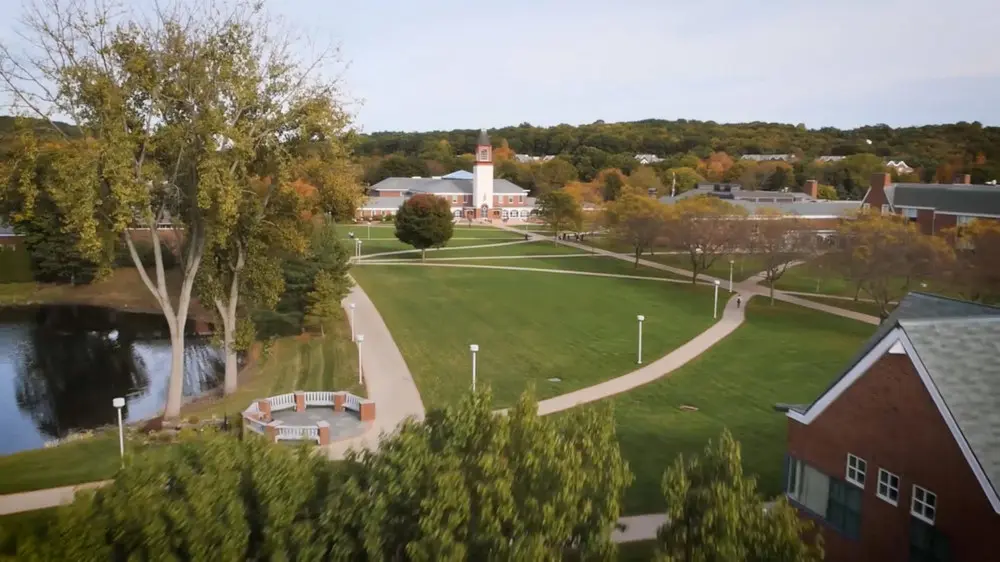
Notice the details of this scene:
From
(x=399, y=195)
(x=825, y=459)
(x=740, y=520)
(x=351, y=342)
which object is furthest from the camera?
(x=399, y=195)

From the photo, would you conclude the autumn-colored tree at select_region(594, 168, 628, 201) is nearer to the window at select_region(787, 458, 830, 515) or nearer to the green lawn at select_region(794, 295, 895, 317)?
the green lawn at select_region(794, 295, 895, 317)

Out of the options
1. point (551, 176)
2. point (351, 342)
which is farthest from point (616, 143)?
point (351, 342)

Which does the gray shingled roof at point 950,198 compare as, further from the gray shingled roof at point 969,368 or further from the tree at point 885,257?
the gray shingled roof at point 969,368

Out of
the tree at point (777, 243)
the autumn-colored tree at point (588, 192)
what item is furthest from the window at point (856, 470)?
the autumn-colored tree at point (588, 192)

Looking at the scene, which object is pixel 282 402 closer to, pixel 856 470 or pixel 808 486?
pixel 808 486

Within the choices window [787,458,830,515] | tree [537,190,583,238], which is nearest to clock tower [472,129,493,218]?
tree [537,190,583,238]

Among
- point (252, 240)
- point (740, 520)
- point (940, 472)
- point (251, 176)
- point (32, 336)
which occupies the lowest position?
point (32, 336)

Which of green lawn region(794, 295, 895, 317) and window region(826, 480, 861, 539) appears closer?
window region(826, 480, 861, 539)

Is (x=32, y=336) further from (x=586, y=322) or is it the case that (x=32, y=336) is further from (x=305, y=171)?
(x=586, y=322)
